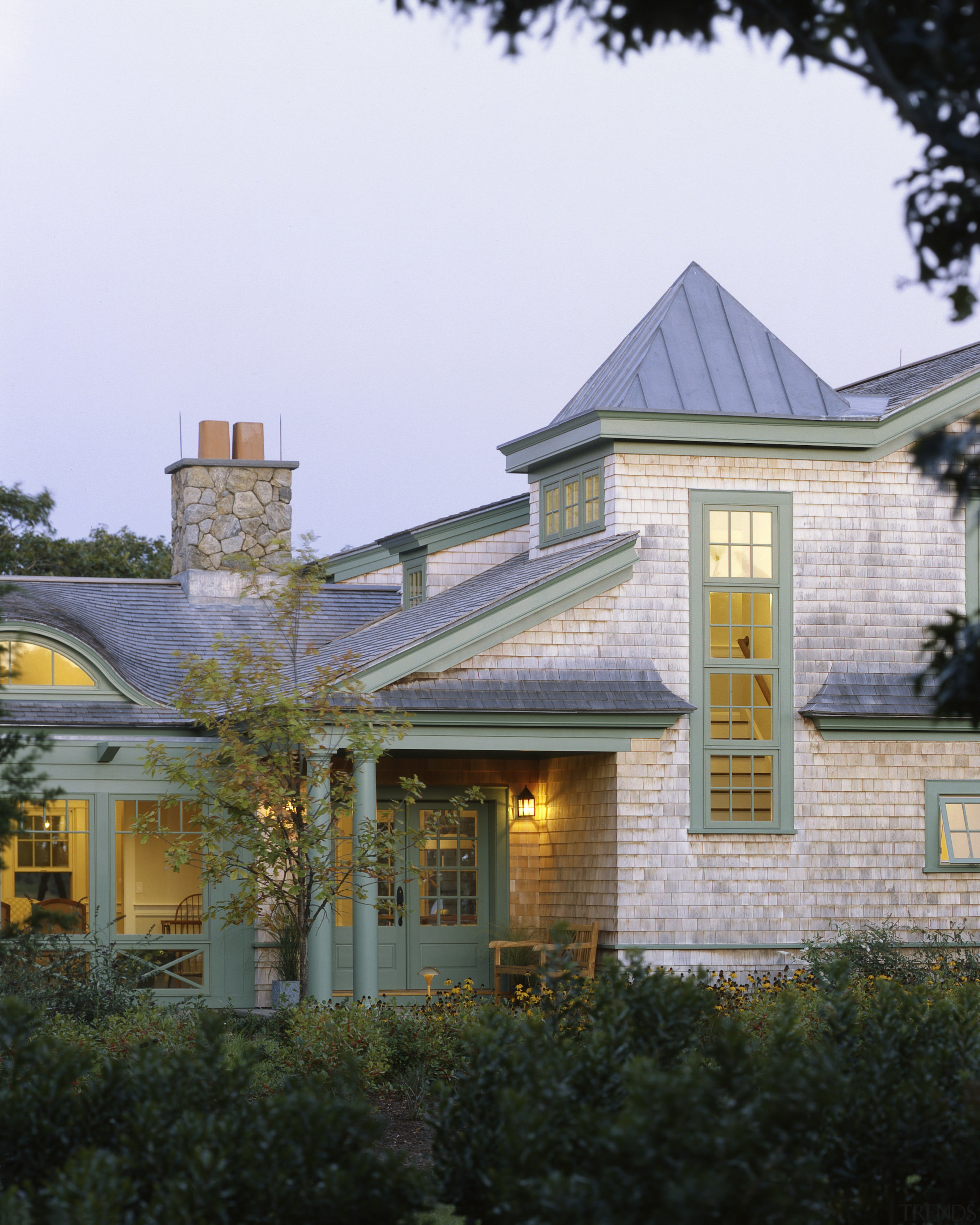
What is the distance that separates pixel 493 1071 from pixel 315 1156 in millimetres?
1052

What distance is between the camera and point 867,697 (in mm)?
15289

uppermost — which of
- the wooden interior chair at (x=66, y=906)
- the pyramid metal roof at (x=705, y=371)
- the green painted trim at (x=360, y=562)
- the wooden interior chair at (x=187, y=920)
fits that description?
the pyramid metal roof at (x=705, y=371)

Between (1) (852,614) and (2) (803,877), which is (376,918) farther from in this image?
(1) (852,614)

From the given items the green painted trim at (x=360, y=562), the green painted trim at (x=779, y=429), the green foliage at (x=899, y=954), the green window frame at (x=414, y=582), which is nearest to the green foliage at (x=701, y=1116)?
the green foliage at (x=899, y=954)

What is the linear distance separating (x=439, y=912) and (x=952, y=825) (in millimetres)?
5173

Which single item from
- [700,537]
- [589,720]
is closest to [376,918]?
[589,720]

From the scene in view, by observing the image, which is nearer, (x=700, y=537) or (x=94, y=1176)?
(x=94, y=1176)

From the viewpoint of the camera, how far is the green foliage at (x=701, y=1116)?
4.91 metres

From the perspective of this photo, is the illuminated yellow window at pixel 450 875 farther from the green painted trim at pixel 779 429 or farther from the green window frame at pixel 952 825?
the green window frame at pixel 952 825

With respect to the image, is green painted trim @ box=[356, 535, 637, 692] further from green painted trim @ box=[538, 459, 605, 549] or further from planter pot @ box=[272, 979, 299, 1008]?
planter pot @ box=[272, 979, 299, 1008]

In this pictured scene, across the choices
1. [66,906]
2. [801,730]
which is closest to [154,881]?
[66,906]

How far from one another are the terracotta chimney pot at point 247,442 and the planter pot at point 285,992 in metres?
8.37

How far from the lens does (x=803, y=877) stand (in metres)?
15.1

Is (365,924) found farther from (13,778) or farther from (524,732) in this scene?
(13,778)
